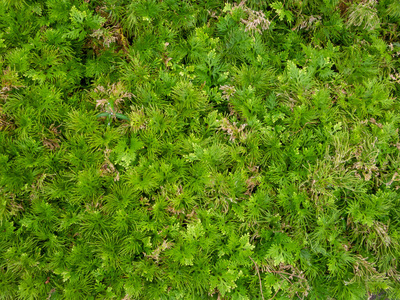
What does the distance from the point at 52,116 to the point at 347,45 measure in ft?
11.8

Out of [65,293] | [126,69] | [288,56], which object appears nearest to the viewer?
[65,293]

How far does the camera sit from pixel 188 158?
3027 millimetres

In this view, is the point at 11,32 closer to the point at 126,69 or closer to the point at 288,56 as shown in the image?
the point at 126,69

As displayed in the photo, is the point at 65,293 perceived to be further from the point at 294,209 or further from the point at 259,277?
the point at 294,209

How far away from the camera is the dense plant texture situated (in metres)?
2.95

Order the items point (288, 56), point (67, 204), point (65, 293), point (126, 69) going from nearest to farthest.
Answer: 1. point (65, 293)
2. point (67, 204)
3. point (126, 69)
4. point (288, 56)

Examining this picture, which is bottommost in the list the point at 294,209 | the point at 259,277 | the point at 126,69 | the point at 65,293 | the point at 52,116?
the point at 65,293

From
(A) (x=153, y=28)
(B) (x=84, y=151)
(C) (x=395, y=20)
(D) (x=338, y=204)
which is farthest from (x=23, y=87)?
(C) (x=395, y=20)

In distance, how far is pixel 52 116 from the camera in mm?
3137

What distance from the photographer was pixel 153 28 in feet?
10.8

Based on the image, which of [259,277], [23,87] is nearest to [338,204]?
[259,277]

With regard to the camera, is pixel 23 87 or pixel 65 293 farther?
pixel 23 87

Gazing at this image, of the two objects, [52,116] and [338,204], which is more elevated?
[52,116]

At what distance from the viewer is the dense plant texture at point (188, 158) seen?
2.95m
